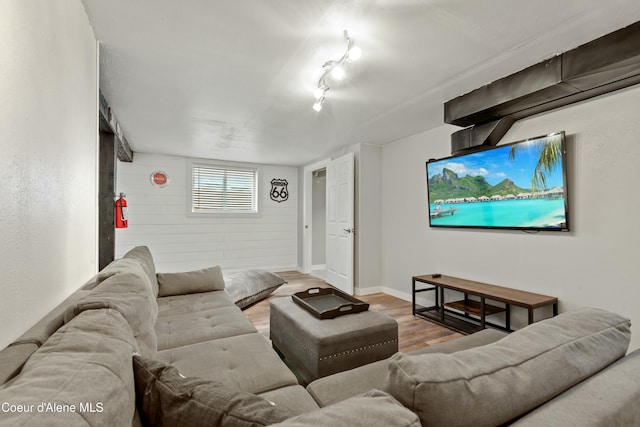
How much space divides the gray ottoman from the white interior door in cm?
224

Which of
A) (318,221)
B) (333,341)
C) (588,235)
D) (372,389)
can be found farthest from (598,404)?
(318,221)

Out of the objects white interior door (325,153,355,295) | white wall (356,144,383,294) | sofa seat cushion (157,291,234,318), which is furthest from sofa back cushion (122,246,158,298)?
white wall (356,144,383,294)

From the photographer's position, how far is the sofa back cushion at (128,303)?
3.33 feet

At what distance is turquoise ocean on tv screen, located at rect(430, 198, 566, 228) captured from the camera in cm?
243

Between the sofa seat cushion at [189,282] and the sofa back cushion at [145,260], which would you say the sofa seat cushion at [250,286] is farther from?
the sofa back cushion at [145,260]

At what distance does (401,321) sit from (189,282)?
89.4 inches

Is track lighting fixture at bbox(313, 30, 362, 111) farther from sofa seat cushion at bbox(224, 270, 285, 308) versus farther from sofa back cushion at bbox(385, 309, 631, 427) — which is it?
sofa seat cushion at bbox(224, 270, 285, 308)

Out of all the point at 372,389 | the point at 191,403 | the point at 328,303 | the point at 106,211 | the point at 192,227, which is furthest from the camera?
the point at 192,227

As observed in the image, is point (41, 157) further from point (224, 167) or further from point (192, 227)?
point (224, 167)

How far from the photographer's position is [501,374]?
2.35ft

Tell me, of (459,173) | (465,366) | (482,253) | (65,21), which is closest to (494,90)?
(459,173)

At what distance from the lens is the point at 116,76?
2.34 m

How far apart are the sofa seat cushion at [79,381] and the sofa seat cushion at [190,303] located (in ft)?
4.97

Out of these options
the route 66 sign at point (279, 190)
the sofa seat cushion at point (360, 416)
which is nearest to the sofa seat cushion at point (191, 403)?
the sofa seat cushion at point (360, 416)
